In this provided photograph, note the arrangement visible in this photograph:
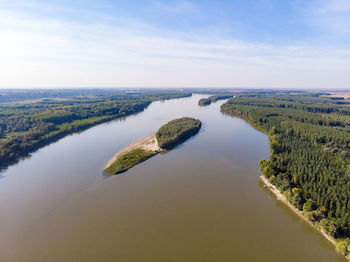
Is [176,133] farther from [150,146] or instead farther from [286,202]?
[286,202]

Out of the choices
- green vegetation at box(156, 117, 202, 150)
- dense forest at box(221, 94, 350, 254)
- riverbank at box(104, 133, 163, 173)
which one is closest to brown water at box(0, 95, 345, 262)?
dense forest at box(221, 94, 350, 254)

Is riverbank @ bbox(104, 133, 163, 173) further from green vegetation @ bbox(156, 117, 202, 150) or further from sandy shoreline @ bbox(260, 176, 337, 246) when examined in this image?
sandy shoreline @ bbox(260, 176, 337, 246)

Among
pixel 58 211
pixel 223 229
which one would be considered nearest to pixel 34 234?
pixel 58 211

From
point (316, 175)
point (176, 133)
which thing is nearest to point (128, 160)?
point (176, 133)

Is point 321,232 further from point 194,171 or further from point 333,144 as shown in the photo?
point 333,144

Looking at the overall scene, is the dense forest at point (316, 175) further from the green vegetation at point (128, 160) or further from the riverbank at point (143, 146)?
the riverbank at point (143, 146)

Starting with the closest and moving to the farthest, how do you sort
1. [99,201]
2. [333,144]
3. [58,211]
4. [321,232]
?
[321,232] < [58,211] < [99,201] < [333,144]

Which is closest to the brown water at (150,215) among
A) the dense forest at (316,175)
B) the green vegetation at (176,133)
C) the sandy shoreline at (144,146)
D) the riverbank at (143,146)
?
the dense forest at (316,175)
